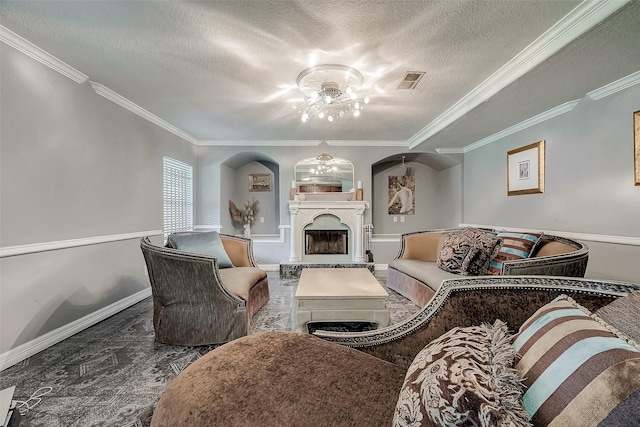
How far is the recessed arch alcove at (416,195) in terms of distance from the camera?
5797 mm

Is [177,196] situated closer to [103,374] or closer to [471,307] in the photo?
[103,374]

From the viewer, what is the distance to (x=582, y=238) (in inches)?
113

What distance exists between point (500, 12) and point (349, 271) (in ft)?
7.92

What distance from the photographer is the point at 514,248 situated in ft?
8.44

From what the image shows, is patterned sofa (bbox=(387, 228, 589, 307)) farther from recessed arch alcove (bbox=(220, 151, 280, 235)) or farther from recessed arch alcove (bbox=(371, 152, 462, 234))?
recessed arch alcove (bbox=(220, 151, 280, 235))

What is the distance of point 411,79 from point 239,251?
2.63 meters

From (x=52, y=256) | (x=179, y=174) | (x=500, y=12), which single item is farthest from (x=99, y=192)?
(x=500, y=12)

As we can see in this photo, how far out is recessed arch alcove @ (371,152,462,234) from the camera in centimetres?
580

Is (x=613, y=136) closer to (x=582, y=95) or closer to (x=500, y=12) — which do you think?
(x=582, y=95)

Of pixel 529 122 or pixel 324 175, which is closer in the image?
pixel 529 122

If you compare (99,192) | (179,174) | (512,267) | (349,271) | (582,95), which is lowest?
(349,271)

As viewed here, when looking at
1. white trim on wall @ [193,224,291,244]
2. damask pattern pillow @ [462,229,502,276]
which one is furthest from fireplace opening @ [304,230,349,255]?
damask pattern pillow @ [462,229,502,276]

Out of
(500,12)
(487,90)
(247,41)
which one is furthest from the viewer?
(487,90)

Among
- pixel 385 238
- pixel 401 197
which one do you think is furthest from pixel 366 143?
pixel 385 238
